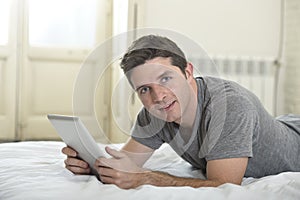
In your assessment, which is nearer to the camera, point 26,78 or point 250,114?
point 250,114

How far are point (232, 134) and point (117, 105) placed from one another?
1.14 ft

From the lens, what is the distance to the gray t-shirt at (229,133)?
3.83 ft

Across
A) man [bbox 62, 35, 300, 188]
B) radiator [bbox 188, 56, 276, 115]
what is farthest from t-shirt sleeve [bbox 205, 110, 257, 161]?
radiator [bbox 188, 56, 276, 115]

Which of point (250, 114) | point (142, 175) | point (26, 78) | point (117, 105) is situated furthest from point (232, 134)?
point (26, 78)

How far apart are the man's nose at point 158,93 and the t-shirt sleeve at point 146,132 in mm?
273

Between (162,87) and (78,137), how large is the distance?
23 cm

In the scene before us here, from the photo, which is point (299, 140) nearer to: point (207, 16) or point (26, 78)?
point (207, 16)

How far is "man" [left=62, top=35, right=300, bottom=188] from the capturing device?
44.0 inches

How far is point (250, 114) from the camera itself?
1219 mm

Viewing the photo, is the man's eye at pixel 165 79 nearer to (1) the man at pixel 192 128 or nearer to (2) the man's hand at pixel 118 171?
(1) the man at pixel 192 128

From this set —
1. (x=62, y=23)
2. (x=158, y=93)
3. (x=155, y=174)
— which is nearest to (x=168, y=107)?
(x=158, y=93)

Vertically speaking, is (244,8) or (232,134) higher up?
(244,8)

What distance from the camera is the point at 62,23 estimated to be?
390cm

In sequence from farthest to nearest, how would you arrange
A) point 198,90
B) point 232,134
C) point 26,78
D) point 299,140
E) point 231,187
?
point 26,78 → point 299,140 → point 198,90 → point 232,134 → point 231,187
